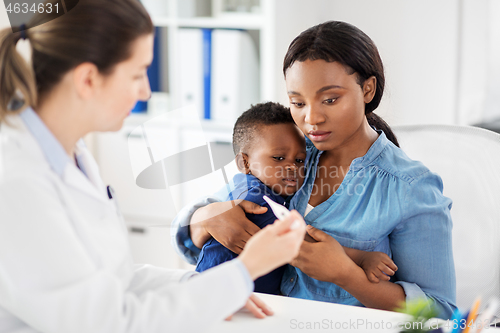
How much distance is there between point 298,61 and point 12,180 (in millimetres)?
656

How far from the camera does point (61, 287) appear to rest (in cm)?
55

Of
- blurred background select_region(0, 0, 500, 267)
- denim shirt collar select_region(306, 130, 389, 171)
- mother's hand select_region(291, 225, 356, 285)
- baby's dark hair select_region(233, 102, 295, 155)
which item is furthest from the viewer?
blurred background select_region(0, 0, 500, 267)

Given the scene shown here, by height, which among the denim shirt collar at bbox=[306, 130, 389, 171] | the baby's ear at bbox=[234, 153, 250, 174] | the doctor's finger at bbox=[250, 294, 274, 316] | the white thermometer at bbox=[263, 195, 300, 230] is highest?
the white thermometer at bbox=[263, 195, 300, 230]

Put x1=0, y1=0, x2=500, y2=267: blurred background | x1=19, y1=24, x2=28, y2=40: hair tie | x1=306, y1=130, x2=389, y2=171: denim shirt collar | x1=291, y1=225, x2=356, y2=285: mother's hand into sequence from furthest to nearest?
x1=0, y1=0, x2=500, y2=267: blurred background
x1=306, y1=130, x2=389, y2=171: denim shirt collar
x1=291, y1=225, x2=356, y2=285: mother's hand
x1=19, y1=24, x2=28, y2=40: hair tie

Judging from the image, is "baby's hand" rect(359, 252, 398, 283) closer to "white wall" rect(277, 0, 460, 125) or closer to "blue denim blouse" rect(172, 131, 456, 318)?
"blue denim blouse" rect(172, 131, 456, 318)

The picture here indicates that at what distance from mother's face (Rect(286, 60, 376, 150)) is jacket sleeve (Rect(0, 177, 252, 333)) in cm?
52

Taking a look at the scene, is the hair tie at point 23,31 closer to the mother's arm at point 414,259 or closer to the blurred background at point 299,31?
the mother's arm at point 414,259

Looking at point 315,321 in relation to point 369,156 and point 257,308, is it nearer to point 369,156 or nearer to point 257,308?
point 257,308

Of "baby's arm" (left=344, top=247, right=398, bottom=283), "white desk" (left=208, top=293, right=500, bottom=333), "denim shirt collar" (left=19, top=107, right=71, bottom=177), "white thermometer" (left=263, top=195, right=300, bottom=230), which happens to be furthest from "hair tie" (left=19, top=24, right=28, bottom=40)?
"baby's arm" (left=344, top=247, right=398, bottom=283)

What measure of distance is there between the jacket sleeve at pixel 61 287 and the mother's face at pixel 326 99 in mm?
523

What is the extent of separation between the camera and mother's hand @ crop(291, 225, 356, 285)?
92 centimetres

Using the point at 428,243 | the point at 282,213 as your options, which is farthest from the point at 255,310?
the point at 428,243

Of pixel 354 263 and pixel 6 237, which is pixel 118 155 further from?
pixel 6 237

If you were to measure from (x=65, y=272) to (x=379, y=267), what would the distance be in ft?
2.08
